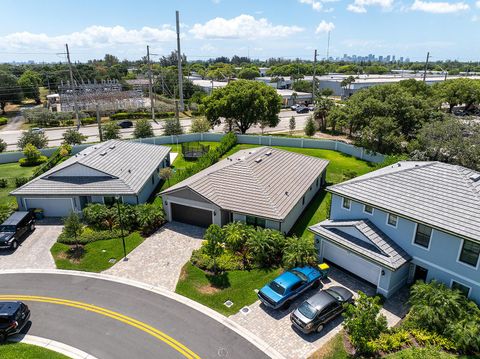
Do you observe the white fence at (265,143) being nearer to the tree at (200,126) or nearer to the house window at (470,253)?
the tree at (200,126)

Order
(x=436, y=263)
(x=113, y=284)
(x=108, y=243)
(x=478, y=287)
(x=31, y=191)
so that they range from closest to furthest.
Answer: (x=478, y=287)
(x=436, y=263)
(x=113, y=284)
(x=108, y=243)
(x=31, y=191)

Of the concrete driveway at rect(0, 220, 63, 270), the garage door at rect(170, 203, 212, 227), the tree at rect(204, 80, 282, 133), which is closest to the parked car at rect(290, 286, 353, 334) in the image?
the garage door at rect(170, 203, 212, 227)

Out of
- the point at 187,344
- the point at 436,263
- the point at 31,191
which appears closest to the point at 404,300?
the point at 436,263

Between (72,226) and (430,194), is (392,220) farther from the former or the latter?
(72,226)

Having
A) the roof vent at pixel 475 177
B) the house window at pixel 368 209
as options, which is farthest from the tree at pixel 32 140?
the roof vent at pixel 475 177

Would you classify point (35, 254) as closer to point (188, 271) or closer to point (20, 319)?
point (20, 319)

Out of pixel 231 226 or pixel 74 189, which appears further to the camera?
Result: pixel 74 189

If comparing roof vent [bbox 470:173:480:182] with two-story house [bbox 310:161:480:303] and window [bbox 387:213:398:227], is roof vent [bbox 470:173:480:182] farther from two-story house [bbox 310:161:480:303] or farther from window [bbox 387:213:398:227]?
window [bbox 387:213:398:227]

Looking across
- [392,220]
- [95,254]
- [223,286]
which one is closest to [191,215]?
[95,254]
